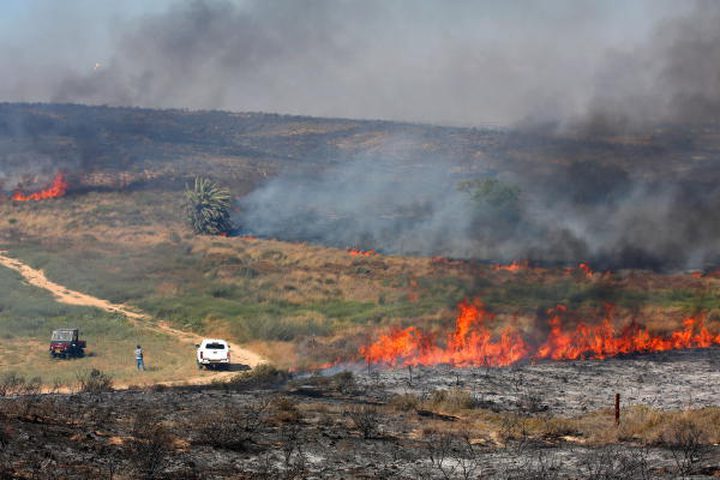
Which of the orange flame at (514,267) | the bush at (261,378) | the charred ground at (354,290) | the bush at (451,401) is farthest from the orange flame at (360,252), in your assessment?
the bush at (451,401)

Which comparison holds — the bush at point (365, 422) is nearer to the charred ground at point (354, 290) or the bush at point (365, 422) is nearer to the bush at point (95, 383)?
the charred ground at point (354, 290)

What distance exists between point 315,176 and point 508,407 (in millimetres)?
68153

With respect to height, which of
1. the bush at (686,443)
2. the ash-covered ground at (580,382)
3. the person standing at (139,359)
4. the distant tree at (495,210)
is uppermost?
the distant tree at (495,210)

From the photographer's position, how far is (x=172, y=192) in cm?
8844

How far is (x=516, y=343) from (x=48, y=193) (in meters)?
61.9

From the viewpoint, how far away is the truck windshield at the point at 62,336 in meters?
39.9

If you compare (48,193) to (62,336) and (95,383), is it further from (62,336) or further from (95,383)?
(95,383)

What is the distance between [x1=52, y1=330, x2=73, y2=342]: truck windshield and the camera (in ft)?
131

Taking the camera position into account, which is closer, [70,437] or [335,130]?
[70,437]

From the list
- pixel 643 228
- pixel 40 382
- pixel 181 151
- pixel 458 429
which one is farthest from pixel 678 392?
pixel 181 151

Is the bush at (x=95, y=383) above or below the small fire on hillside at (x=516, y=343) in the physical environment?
below

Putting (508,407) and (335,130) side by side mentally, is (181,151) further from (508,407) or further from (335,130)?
(508,407)

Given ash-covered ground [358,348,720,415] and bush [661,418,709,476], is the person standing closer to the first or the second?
ash-covered ground [358,348,720,415]

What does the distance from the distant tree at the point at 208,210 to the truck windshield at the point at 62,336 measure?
30.0m
